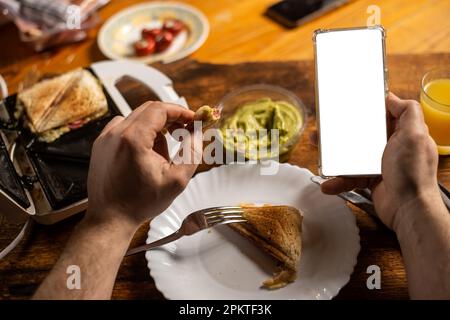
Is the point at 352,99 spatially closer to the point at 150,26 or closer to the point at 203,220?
the point at 203,220

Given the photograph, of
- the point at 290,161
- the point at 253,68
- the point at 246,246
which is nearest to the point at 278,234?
the point at 246,246

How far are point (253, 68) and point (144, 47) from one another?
0.52 metres

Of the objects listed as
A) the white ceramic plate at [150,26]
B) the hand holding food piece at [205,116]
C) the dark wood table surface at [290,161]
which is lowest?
the dark wood table surface at [290,161]

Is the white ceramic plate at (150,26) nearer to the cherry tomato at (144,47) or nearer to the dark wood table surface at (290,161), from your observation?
the cherry tomato at (144,47)

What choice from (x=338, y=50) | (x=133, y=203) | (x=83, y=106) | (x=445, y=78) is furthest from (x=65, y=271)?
(x=445, y=78)

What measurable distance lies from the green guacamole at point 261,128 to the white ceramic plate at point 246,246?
68 mm

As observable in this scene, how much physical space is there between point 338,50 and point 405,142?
0.26 meters

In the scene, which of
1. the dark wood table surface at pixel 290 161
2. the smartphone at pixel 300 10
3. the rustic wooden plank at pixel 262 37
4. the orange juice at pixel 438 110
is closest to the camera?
the dark wood table surface at pixel 290 161

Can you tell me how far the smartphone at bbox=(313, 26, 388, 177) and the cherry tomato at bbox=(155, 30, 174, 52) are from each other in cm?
89

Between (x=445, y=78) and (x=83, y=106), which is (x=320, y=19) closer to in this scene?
(x=445, y=78)

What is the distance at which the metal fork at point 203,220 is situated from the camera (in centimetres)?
102

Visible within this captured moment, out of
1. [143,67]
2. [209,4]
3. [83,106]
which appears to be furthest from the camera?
[209,4]

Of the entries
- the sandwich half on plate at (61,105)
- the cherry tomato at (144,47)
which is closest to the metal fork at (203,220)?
the sandwich half on plate at (61,105)
